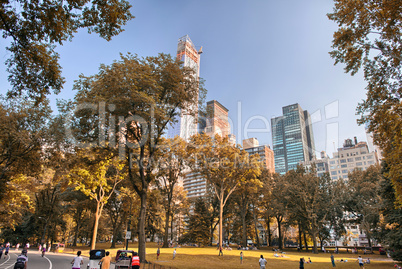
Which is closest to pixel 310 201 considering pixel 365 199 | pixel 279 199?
pixel 279 199

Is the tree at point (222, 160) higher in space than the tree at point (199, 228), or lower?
higher

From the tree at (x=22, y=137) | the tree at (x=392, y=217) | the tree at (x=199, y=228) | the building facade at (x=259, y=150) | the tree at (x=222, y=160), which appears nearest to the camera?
the tree at (x=22, y=137)

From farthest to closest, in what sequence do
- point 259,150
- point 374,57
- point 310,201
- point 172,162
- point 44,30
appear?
point 259,150
point 310,201
point 172,162
point 374,57
point 44,30

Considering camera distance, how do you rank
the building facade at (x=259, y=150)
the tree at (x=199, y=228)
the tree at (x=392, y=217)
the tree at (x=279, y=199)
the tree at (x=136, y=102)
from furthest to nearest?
the building facade at (x=259, y=150) → the tree at (x=199, y=228) → the tree at (x=279, y=199) → the tree at (x=392, y=217) → the tree at (x=136, y=102)

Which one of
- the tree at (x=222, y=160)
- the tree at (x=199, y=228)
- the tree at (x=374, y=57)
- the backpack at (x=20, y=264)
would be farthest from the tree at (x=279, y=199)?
the backpack at (x=20, y=264)

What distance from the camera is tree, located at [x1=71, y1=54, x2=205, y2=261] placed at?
654 inches

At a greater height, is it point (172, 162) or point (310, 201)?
point (172, 162)

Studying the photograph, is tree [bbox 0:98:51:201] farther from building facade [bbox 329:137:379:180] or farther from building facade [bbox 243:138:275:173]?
building facade [bbox 243:138:275:173]

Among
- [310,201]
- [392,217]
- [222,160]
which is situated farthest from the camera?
[310,201]

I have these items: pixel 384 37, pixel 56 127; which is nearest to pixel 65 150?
pixel 56 127

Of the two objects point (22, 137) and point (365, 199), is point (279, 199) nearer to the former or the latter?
point (365, 199)

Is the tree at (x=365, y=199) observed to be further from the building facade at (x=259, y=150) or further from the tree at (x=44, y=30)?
the building facade at (x=259, y=150)

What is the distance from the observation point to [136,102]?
16625 mm

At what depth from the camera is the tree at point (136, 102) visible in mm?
16609
